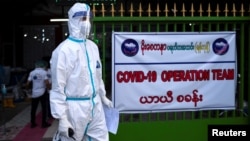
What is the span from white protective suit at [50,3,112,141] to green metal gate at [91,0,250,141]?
1676 millimetres

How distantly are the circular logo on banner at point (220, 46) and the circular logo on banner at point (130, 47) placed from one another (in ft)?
4.13

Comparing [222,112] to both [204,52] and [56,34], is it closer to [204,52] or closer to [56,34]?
[204,52]

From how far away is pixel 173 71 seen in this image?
23.7 feet

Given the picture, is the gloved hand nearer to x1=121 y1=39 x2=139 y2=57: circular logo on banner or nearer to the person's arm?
the person's arm

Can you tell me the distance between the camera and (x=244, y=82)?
780 centimetres

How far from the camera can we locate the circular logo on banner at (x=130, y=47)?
699 cm

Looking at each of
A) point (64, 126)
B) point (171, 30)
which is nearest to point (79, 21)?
point (64, 126)

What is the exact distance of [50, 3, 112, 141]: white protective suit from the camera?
4.88 metres

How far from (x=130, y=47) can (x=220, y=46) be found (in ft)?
4.75

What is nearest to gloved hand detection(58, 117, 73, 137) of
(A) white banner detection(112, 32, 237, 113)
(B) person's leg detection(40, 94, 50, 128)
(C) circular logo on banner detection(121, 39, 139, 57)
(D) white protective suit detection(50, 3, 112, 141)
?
(D) white protective suit detection(50, 3, 112, 141)

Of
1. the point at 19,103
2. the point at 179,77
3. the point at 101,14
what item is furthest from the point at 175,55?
the point at 19,103

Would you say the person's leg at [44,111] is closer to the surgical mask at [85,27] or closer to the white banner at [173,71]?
the white banner at [173,71]

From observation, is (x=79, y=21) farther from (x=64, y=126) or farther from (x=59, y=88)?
(x=64, y=126)

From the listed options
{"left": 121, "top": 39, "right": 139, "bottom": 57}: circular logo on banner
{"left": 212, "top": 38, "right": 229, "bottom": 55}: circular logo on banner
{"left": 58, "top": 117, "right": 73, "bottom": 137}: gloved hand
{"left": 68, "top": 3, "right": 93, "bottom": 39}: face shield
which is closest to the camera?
{"left": 58, "top": 117, "right": 73, "bottom": 137}: gloved hand
